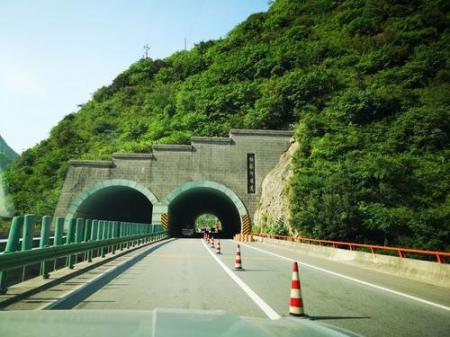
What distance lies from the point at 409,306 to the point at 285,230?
27.7m

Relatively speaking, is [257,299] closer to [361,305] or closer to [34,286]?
[361,305]

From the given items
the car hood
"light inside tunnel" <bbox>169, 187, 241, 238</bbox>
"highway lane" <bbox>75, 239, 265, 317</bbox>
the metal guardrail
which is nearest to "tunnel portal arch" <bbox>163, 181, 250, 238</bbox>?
"light inside tunnel" <bbox>169, 187, 241, 238</bbox>

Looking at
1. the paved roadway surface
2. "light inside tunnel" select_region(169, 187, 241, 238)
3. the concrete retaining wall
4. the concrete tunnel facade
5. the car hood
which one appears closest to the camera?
the car hood

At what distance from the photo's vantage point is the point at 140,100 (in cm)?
7281

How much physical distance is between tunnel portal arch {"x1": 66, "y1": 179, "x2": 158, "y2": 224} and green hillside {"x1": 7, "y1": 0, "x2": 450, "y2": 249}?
615 cm

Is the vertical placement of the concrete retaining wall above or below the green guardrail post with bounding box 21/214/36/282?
below

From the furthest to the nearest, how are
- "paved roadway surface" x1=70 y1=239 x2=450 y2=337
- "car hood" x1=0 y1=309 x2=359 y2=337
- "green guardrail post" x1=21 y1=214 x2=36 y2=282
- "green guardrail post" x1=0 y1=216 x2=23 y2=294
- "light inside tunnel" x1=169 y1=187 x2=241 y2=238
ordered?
1. "light inside tunnel" x1=169 y1=187 x2=241 y2=238
2. "green guardrail post" x1=21 y1=214 x2=36 y2=282
3. "green guardrail post" x1=0 y1=216 x2=23 y2=294
4. "paved roadway surface" x1=70 y1=239 x2=450 y2=337
5. "car hood" x1=0 y1=309 x2=359 y2=337

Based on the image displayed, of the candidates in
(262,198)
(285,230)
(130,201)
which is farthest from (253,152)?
(130,201)

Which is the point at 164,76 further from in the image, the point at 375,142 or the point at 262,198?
the point at 375,142

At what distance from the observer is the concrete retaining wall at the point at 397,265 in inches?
393

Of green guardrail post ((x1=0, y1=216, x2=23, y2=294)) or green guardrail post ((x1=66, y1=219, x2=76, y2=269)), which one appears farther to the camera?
green guardrail post ((x1=66, y1=219, x2=76, y2=269))

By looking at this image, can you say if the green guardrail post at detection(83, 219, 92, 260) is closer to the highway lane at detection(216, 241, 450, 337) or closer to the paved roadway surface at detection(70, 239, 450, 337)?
the paved roadway surface at detection(70, 239, 450, 337)

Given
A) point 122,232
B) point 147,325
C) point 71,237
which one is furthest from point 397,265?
point 122,232

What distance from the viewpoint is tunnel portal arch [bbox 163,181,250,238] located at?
41681mm
